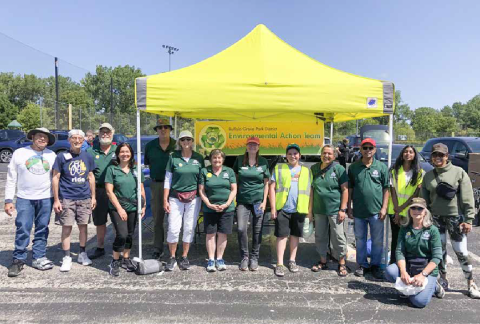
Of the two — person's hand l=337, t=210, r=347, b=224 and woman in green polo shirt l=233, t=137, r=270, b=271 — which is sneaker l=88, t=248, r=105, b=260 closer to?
woman in green polo shirt l=233, t=137, r=270, b=271

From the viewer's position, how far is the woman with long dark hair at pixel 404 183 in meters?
3.85

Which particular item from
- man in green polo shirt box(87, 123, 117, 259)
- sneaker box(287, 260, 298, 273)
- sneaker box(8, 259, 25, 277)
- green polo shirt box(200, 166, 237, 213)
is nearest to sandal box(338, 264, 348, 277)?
sneaker box(287, 260, 298, 273)

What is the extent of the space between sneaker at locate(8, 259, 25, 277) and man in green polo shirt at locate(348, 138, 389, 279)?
13.5ft

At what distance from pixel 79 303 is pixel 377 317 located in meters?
2.95

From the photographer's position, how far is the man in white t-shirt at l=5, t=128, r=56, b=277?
3.96m

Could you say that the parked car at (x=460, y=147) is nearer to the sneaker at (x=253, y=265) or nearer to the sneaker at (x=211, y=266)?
the sneaker at (x=253, y=265)

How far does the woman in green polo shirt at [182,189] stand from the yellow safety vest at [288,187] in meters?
1.01

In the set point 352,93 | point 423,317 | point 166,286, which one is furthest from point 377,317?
point 352,93

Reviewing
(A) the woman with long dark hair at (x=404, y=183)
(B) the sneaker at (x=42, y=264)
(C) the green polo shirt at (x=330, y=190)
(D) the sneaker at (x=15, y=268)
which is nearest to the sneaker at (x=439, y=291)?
(A) the woman with long dark hair at (x=404, y=183)

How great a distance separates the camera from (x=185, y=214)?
4137 millimetres

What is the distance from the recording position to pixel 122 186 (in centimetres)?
399

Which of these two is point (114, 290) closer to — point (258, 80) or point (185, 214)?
point (185, 214)

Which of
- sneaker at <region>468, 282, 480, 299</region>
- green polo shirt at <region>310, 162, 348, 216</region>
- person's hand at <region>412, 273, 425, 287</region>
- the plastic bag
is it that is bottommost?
sneaker at <region>468, 282, 480, 299</region>

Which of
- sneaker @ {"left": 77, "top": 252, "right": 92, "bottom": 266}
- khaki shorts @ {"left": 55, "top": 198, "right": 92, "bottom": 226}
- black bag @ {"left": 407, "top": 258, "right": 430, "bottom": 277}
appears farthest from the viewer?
sneaker @ {"left": 77, "top": 252, "right": 92, "bottom": 266}
